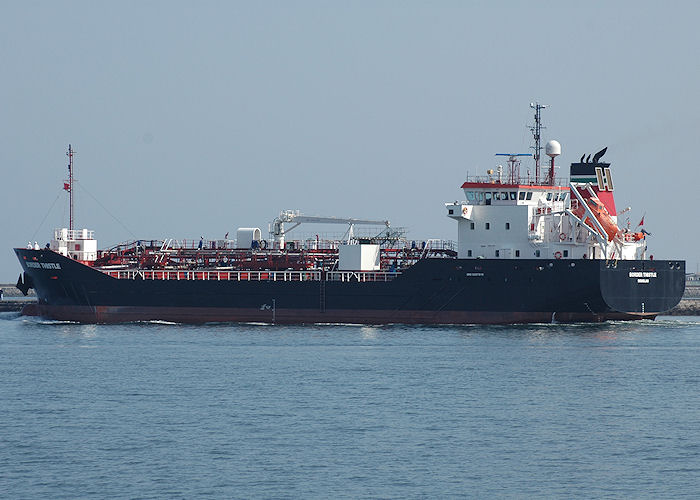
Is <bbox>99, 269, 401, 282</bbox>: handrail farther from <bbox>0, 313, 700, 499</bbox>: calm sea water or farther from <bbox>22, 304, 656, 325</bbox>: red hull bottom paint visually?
<bbox>0, 313, 700, 499</bbox>: calm sea water

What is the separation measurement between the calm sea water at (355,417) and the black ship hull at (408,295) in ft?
11.1

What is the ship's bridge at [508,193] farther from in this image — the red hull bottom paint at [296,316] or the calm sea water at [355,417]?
the calm sea water at [355,417]

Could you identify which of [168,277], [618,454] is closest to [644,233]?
[168,277]

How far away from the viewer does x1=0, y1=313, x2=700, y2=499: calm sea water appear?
2572 centimetres

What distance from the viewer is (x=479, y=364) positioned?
140 ft

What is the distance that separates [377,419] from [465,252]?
26.7 metres

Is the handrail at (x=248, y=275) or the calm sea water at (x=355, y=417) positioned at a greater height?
the handrail at (x=248, y=275)

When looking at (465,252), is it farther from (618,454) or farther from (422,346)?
(618,454)

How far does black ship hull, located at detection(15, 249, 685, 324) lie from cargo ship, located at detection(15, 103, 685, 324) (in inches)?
2.3

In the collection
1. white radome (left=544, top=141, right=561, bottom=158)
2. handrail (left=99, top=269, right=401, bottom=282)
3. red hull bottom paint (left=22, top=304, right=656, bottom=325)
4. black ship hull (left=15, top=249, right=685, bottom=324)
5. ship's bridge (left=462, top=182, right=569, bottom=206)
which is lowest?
red hull bottom paint (left=22, top=304, right=656, bottom=325)

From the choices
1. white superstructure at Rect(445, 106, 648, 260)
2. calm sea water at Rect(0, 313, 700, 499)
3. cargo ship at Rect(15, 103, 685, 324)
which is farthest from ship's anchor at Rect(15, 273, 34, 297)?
white superstructure at Rect(445, 106, 648, 260)

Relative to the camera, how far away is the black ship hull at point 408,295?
5438 cm

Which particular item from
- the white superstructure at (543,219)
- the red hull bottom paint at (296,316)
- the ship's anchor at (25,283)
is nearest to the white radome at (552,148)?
the white superstructure at (543,219)

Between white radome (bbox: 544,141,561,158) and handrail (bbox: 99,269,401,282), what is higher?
white radome (bbox: 544,141,561,158)
